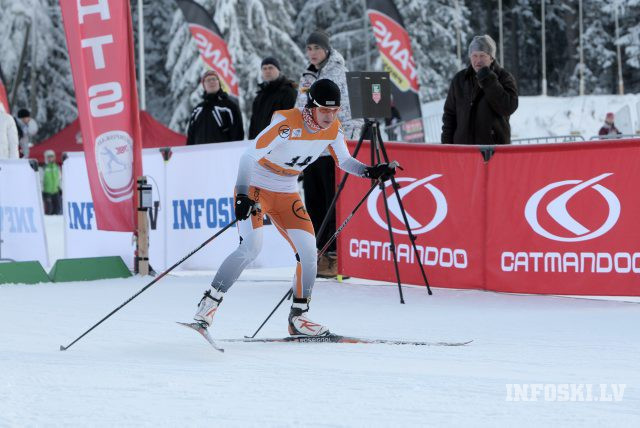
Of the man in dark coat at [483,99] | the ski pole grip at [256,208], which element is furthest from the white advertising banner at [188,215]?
the ski pole grip at [256,208]

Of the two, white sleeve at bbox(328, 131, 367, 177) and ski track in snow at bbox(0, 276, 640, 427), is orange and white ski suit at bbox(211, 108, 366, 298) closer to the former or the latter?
white sleeve at bbox(328, 131, 367, 177)

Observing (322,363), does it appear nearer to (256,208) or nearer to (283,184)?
(256,208)

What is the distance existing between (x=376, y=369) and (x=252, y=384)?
67cm

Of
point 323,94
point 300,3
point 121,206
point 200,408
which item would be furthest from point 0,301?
point 300,3

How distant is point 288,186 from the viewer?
19.5 feet

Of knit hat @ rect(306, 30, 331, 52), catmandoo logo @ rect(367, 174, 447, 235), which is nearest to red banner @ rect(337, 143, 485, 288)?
catmandoo logo @ rect(367, 174, 447, 235)

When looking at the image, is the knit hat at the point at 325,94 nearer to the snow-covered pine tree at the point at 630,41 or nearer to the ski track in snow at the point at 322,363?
the ski track in snow at the point at 322,363

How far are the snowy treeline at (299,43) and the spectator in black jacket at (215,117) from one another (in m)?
24.2

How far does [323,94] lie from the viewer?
5.61 meters

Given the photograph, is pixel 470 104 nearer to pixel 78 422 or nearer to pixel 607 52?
pixel 78 422

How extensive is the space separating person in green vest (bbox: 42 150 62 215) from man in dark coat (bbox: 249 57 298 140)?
1485cm

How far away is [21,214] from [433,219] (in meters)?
4.94

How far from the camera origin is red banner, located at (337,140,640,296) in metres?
7.18

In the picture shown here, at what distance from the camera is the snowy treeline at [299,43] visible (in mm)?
35250
